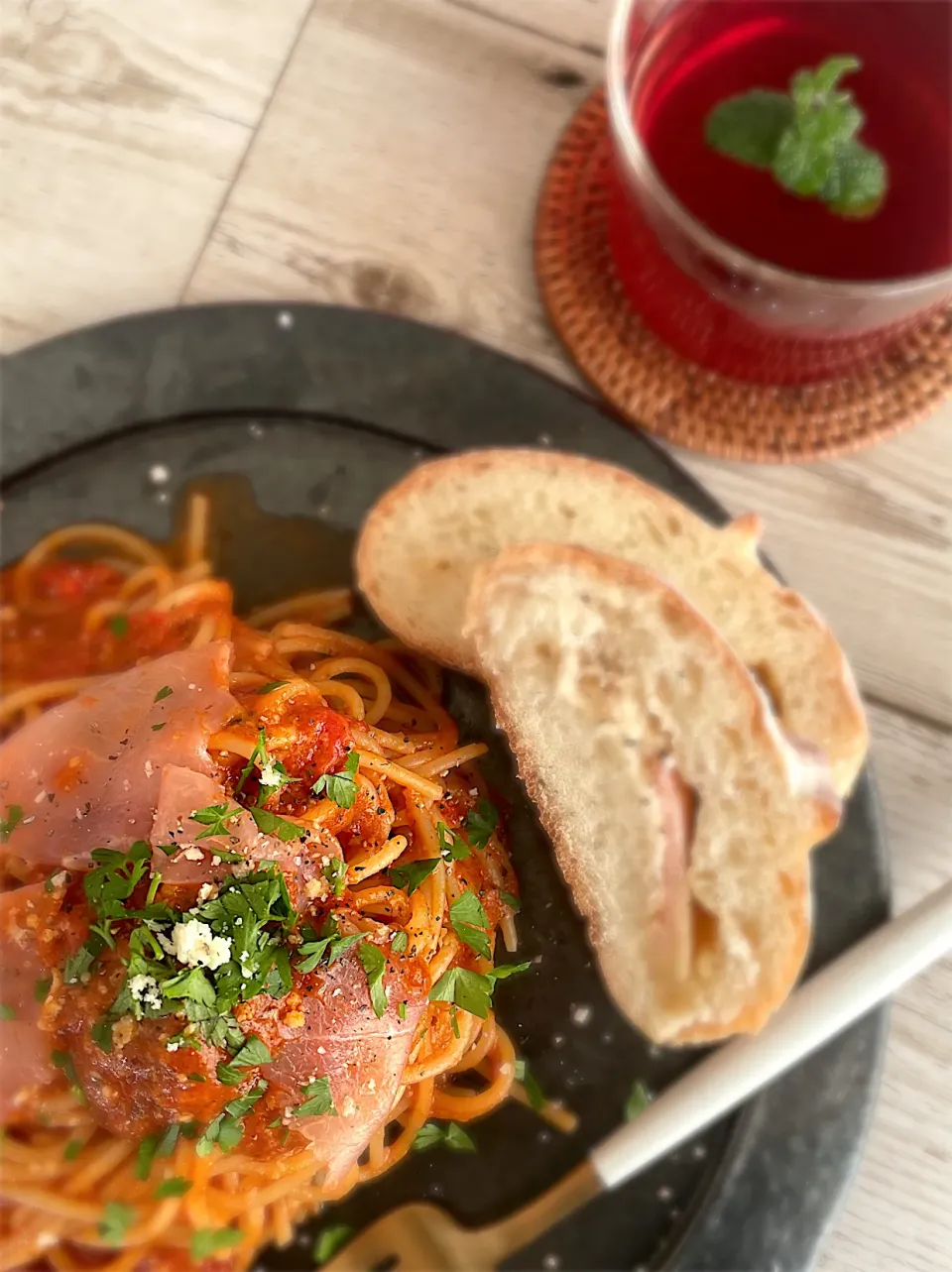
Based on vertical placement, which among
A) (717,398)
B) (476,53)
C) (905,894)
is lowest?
(905,894)

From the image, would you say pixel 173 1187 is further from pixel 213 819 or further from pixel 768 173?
pixel 768 173

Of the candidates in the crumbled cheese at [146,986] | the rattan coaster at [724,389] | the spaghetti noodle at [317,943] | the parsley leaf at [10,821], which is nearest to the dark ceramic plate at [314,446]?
the rattan coaster at [724,389]

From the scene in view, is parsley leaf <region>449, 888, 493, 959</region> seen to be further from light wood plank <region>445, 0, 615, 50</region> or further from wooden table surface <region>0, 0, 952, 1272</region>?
light wood plank <region>445, 0, 615, 50</region>

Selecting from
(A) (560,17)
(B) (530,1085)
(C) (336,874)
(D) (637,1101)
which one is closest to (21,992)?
(C) (336,874)

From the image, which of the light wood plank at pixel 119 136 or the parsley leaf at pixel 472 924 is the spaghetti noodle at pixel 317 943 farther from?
the light wood plank at pixel 119 136

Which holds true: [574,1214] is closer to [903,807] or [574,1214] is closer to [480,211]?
[903,807]

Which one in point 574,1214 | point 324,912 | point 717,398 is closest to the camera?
point 324,912

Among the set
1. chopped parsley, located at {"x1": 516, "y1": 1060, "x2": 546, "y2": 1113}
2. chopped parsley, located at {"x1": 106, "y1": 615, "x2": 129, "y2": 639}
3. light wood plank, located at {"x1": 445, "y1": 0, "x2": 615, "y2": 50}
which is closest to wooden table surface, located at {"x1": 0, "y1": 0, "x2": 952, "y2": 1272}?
light wood plank, located at {"x1": 445, "y1": 0, "x2": 615, "y2": 50}

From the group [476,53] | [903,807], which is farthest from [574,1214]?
[476,53]
